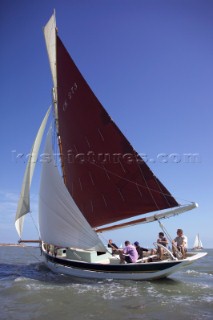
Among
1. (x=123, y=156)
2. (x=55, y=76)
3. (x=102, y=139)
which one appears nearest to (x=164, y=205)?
(x=123, y=156)

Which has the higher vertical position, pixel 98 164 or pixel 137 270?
pixel 98 164

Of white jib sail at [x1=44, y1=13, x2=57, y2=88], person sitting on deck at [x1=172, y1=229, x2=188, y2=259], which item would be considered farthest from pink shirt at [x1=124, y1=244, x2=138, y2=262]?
white jib sail at [x1=44, y1=13, x2=57, y2=88]

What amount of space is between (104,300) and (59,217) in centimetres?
567

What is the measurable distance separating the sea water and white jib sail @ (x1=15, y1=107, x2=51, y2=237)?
20.8 feet

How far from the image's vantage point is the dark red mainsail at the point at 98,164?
16359 millimetres

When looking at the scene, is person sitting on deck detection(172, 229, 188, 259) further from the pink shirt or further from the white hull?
the pink shirt

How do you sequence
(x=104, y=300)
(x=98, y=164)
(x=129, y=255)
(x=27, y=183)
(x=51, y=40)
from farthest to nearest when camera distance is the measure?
(x=51, y=40) → (x=27, y=183) → (x=98, y=164) → (x=129, y=255) → (x=104, y=300)

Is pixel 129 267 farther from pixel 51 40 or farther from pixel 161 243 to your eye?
pixel 51 40

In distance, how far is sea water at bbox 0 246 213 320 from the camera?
29.6 feet

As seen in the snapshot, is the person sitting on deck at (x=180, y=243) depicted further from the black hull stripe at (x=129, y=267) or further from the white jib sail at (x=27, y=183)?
the white jib sail at (x=27, y=183)

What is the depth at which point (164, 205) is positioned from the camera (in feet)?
52.4

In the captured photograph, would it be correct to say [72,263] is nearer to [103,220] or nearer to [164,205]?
[103,220]

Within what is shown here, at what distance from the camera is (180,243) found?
1491 cm

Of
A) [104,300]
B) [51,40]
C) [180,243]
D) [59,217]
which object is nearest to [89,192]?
[59,217]
